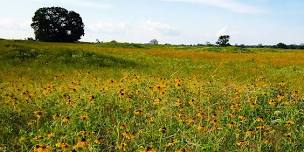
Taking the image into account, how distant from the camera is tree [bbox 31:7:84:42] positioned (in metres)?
74.0

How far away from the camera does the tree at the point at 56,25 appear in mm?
74000

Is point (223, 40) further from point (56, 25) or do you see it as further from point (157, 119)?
point (157, 119)

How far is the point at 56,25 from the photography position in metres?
75.0

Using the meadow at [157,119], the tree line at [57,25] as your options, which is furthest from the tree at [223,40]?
the meadow at [157,119]

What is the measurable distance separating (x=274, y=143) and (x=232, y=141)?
0.58 meters

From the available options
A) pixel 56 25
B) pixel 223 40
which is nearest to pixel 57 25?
pixel 56 25

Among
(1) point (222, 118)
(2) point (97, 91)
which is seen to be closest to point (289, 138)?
(1) point (222, 118)

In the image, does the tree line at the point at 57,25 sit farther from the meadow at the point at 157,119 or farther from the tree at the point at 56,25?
the meadow at the point at 157,119

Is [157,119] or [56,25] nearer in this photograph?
[157,119]

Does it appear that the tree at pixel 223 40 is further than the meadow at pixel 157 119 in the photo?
Yes

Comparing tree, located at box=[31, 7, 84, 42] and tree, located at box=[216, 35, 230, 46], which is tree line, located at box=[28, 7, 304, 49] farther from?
tree, located at box=[216, 35, 230, 46]

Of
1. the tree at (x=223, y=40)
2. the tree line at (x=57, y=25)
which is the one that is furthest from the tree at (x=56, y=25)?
the tree at (x=223, y=40)

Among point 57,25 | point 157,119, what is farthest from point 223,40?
point 157,119

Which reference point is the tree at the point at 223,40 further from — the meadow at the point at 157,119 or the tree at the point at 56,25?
the meadow at the point at 157,119
